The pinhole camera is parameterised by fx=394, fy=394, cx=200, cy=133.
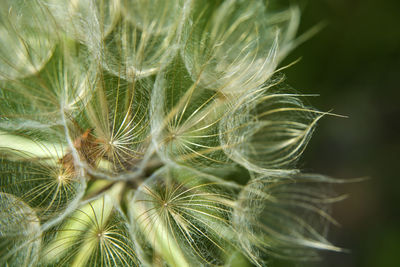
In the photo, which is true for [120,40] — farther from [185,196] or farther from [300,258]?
[300,258]

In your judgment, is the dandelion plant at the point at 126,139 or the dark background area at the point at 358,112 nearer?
Result: the dandelion plant at the point at 126,139

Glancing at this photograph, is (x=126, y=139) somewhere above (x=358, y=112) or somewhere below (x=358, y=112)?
above

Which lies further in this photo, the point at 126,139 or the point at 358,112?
the point at 358,112

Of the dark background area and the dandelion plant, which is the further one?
the dark background area
